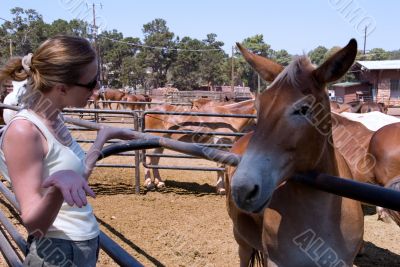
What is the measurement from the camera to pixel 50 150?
53.4 inches

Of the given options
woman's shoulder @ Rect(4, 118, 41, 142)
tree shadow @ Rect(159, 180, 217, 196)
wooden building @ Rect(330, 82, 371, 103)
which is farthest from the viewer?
wooden building @ Rect(330, 82, 371, 103)

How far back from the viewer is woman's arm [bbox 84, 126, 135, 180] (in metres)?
1.68

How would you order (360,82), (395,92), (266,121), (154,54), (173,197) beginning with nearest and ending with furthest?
(266,121) → (173,197) → (395,92) → (360,82) → (154,54)

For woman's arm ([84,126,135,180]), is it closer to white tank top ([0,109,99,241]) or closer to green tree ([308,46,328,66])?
white tank top ([0,109,99,241])

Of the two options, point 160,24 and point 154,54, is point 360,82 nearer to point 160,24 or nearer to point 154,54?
point 154,54

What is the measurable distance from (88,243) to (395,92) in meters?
35.5

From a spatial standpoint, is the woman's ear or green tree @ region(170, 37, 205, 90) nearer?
the woman's ear

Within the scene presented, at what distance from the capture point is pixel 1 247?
8.23 ft

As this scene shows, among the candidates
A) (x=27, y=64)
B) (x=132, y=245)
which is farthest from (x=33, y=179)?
(x=132, y=245)

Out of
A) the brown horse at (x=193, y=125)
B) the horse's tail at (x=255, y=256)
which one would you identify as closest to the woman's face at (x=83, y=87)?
the horse's tail at (x=255, y=256)

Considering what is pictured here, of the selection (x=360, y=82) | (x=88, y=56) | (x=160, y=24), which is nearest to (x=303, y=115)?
(x=88, y=56)

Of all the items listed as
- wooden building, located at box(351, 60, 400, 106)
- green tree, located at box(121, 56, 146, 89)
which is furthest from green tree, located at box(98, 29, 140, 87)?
wooden building, located at box(351, 60, 400, 106)

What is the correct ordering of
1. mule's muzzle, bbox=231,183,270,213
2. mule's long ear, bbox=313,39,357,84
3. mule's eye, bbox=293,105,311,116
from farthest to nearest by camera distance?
mule's eye, bbox=293,105,311,116, mule's long ear, bbox=313,39,357,84, mule's muzzle, bbox=231,183,270,213

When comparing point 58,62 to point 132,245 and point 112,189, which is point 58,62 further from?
point 112,189
